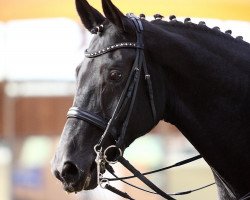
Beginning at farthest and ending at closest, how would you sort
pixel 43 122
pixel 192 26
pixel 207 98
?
pixel 43 122, pixel 192 26, pixel 207 98

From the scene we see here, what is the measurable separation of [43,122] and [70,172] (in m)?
7.68

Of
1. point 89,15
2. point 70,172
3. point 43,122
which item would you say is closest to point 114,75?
point 89,15

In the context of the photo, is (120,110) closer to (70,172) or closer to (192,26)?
(70,172)

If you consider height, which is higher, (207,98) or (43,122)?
(207,98)

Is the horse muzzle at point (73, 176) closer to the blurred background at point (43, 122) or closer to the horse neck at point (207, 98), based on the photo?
the horse neck at point (207, 98)

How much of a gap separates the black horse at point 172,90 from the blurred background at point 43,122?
6181 millimetres

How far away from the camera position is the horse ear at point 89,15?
13.4 feet

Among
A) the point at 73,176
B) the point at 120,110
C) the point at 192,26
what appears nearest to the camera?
the point at 73,176

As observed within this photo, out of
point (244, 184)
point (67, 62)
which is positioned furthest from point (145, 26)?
point (67, 62)

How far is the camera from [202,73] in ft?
13.3

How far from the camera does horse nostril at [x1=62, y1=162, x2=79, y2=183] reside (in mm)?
3730

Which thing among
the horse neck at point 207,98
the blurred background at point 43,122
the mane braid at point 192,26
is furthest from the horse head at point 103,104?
the blurred background at point 43,122

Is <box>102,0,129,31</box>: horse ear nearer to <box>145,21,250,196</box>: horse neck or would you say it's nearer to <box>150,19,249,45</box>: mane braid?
<box>145,21,250,196</box>: horse neck

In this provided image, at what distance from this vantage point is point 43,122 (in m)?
11.4
